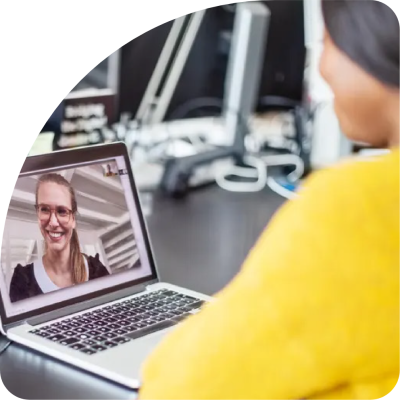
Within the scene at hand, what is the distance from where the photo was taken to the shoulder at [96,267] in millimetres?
933

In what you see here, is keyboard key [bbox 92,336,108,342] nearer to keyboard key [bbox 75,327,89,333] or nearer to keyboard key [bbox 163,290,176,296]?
keyboard key [bbox 75,327,89,333]

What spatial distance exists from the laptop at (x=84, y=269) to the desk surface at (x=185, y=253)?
0.07ft

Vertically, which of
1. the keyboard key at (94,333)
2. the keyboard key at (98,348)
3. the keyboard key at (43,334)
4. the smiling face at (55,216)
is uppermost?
the smiling face at (55,216)

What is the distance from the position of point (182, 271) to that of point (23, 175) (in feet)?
1.16

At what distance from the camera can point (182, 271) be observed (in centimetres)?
114

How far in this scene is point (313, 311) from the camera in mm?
494

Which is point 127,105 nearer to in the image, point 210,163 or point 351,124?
point 210,163

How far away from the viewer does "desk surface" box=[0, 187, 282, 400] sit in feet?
2.53

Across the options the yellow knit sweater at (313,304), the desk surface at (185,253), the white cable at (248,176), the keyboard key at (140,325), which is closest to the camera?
the yellow knit sweater at (313,304)

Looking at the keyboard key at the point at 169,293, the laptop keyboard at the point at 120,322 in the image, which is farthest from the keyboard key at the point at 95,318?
the keyboard key at the point at 169,293

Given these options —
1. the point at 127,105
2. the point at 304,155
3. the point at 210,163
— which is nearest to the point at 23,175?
the point at 127,105

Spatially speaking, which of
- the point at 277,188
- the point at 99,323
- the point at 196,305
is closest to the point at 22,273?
the point at 99,323

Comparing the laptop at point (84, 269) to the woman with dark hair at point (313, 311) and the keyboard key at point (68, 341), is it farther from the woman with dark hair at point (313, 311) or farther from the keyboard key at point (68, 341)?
the woman with dark hair at point (313, 311)

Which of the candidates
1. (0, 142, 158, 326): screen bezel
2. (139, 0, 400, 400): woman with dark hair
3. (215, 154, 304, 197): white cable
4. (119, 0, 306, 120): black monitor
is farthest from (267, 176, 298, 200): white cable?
(139, 0, 400, 400): woman with dark hair
